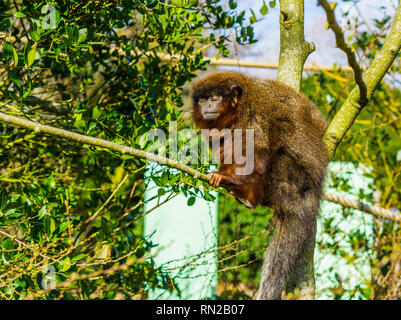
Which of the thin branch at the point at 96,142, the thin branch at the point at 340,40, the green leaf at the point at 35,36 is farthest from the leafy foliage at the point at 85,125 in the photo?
the thin branch at the point at 340,40

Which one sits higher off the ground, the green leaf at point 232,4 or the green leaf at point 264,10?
the green leaf at point 232,4

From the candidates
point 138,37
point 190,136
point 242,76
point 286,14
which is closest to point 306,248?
point 190,136

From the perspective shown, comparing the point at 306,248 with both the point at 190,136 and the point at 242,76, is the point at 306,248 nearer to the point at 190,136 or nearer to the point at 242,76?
the point at 190,136

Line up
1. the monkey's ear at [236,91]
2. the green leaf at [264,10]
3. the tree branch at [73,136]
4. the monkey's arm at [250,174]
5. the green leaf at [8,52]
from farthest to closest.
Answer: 1. the green leaf at [264,10]
2. the monkey's ear at [236,91]
3. the monkey's arm at [250,174]
4. the green leaf at [8,52]
5. the tree branch at [73,136]

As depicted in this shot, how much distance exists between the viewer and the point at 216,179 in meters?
2.59

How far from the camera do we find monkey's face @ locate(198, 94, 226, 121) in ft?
10.3

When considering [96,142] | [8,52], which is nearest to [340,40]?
[96,142]

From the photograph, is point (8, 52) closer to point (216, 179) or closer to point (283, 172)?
point (216, 179)

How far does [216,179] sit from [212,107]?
0.76 m

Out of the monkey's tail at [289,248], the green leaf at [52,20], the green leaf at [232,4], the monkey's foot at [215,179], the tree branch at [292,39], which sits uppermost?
the green leaf at [232,4]

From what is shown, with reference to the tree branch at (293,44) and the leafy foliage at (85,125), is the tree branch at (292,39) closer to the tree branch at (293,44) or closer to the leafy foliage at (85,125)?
the tree branch at (293,44)

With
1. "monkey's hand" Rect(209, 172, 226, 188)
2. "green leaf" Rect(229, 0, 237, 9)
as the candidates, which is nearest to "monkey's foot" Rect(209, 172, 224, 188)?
"monkey's hand" Rect(209, 172, 226, 188)

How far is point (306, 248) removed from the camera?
2.75 m

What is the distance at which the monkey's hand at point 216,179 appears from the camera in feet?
8.35
